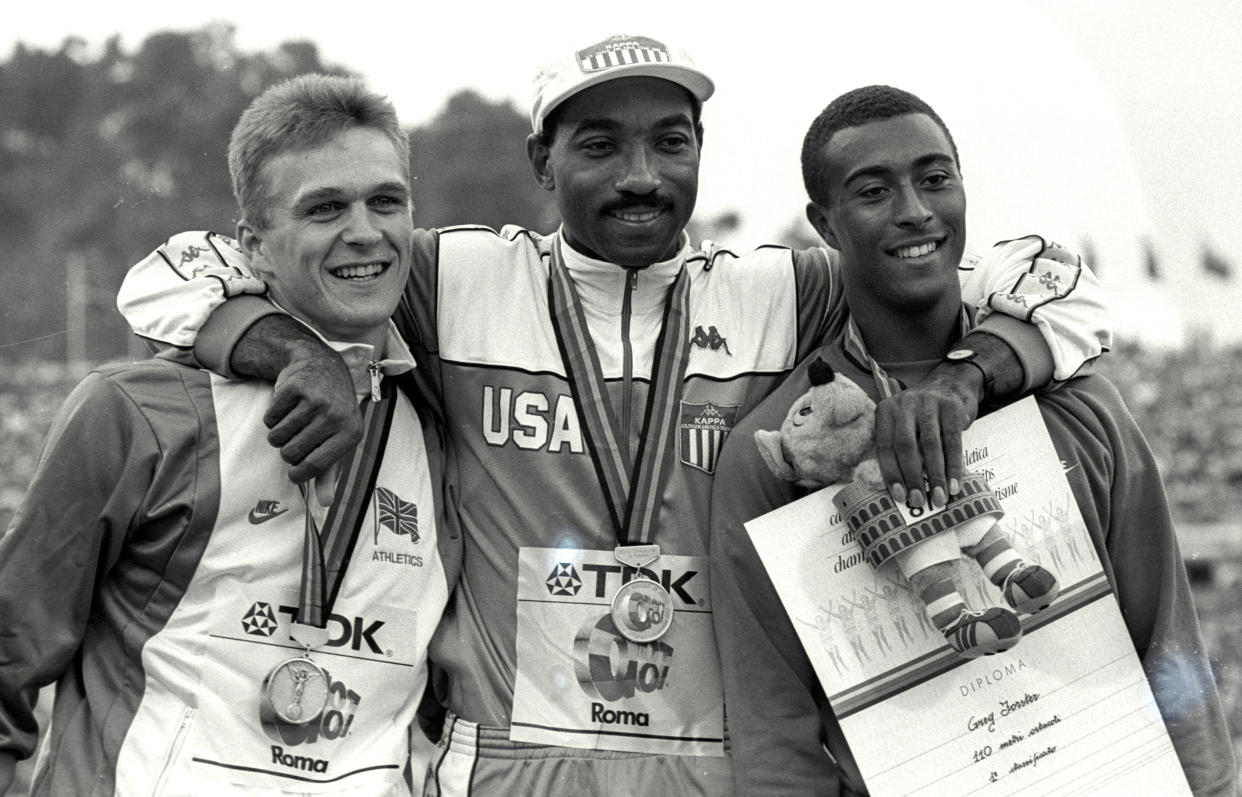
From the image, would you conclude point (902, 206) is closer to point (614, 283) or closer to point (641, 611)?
point (614, 283)

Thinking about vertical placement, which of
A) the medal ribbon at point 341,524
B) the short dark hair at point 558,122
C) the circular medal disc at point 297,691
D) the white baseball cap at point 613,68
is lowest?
the circular medal disc at point 297,691

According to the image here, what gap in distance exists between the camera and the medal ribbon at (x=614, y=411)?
3143 mm

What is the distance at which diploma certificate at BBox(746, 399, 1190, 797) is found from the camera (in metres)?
2.81

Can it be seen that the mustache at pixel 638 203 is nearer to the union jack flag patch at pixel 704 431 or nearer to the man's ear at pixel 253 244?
the union jack flag patch at pixel 704 431

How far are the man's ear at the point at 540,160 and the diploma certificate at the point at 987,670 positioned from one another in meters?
1.06

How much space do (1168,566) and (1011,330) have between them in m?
0.59

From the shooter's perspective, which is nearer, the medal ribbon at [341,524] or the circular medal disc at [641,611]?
the medal ribbon at [341,524]

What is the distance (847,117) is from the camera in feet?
10.3

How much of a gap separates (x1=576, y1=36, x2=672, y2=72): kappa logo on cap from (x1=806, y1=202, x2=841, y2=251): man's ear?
0.48 meters

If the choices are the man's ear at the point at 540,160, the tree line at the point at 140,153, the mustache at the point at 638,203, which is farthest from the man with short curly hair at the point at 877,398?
the tree line at the point at 140,153

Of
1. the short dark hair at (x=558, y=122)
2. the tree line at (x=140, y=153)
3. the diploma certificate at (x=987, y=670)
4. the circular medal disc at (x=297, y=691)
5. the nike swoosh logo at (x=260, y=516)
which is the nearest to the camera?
the diploma certificate at (x=987, y=670)

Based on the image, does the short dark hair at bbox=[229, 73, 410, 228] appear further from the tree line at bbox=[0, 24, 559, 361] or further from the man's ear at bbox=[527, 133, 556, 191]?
the tree line at bbox=[0, 24, 559, 361]

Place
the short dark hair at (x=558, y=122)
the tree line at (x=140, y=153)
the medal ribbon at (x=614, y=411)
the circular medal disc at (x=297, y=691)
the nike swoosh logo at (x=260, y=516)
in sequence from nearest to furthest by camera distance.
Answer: the circular medal disc at (x=297, y=691), the nike swoosh logo at (x=260, y=516), the medal ribbon at (x=614, y=411), the short dark hair at (x=558, y=122), the tree line at (x=140, y=153)

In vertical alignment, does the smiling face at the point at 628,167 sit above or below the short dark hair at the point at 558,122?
below
